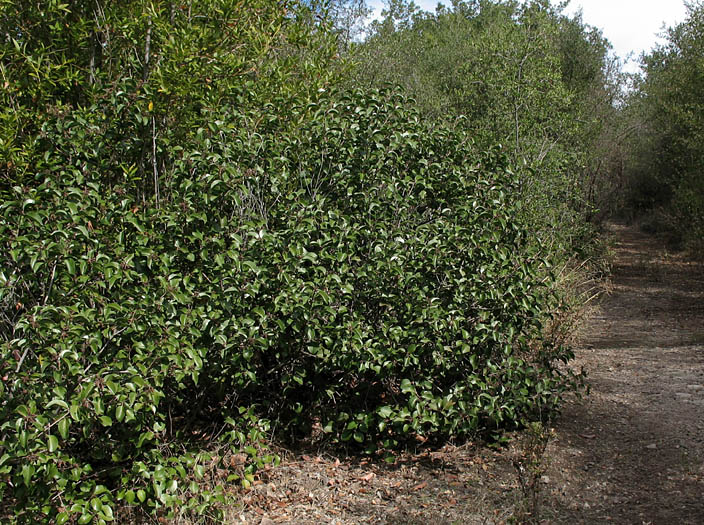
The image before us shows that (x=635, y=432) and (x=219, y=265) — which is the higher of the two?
(x=219, y=265)

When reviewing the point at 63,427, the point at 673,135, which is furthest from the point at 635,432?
the point at 673,135

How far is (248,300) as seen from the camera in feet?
13.4

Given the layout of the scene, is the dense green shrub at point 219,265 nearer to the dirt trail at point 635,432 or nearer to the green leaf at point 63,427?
the green leaf at point 63,427

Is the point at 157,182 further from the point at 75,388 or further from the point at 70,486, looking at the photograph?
the point at 70,486

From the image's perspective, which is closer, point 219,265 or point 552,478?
point 219,265

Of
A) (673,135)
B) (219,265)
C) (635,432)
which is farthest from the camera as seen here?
(673,135)

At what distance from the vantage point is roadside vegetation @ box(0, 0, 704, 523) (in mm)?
3533

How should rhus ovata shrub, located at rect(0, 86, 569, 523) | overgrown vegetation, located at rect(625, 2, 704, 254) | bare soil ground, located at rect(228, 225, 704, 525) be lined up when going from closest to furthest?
rhus ovata shrub, located at rect(0, 86, 569, 523) → bare soil ground, located at rect(228, 225, 704, 525) → overgrown vegetation, located at rect(625, 2, 704, 254)

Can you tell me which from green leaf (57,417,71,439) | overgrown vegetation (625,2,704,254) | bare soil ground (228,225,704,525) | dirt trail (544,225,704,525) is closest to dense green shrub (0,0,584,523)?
green leaf (57,417,71,439)

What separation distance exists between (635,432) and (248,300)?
11.9ft

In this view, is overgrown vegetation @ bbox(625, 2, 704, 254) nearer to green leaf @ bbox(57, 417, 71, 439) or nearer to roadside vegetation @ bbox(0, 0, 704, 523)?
roadside vegetation @ bbox(0, 0, 704, 523)

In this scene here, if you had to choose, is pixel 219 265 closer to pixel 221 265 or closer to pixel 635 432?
pixel 221 265

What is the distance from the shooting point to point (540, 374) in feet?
17.0

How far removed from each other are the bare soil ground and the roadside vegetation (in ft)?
0.63
